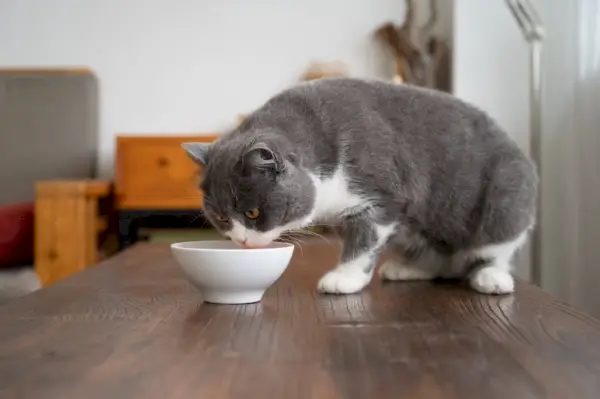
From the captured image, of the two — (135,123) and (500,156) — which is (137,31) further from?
(500,156)

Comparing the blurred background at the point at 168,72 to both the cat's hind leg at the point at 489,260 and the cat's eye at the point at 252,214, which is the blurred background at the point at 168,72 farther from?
the cat's eye at the point at 252,214

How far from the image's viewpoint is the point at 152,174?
266 cm

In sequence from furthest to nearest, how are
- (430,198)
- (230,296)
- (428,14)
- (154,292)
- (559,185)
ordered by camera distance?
(428,14) → (559,185) → (430,198) → (154,292) → (230,296)

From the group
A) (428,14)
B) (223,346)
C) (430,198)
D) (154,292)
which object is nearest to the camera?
(223,346)

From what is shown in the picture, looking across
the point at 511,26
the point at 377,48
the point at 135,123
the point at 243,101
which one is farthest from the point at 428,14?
the point at 135,123

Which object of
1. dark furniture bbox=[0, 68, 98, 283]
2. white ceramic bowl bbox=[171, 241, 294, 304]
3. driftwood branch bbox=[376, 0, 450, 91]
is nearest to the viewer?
white ceramic bowl bbox=[171, 241, 294, 304]

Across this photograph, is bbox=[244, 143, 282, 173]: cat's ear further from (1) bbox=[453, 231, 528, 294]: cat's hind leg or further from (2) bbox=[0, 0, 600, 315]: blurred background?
(2) bbox=[0, 0, 600, 315]: blurred background

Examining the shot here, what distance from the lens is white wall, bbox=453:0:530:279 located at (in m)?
2.43

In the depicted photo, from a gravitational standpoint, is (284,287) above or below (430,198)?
below

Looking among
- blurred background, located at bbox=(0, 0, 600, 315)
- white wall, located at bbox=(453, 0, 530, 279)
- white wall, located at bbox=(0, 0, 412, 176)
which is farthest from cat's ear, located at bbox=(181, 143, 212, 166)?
white wall, located at bbox=(0, 0, 412, 176)

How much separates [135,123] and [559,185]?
6.42 ft

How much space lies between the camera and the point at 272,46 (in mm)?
3117

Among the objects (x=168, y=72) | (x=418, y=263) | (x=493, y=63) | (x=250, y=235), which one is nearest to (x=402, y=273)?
(x=418, y=263)

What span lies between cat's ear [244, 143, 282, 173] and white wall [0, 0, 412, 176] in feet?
7.16
